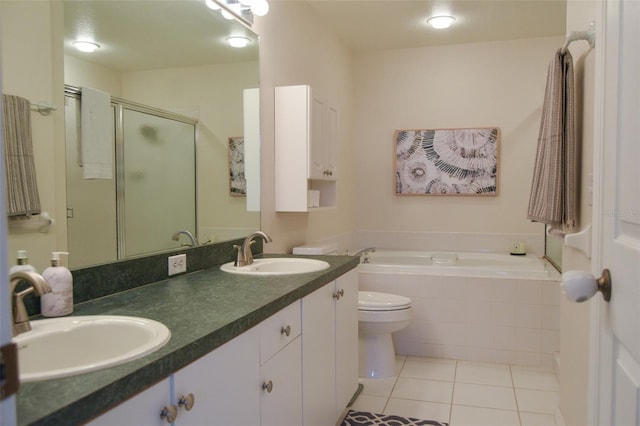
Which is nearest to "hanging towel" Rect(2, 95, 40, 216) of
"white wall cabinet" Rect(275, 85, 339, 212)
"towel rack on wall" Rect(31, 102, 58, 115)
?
"towel rack on wall" Rect(31, 102, 58, 115)

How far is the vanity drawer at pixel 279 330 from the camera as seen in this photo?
1.52m

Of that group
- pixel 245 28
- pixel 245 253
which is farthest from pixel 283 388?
pixel 245 28

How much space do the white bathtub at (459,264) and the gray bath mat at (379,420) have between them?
1246mm

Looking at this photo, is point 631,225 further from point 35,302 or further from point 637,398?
point 35,302

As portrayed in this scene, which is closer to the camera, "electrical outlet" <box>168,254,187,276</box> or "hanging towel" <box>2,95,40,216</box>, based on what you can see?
"hanging towel" <box>2,95,40,216</box>

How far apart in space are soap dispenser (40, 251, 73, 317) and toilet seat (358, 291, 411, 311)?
1.93 metres

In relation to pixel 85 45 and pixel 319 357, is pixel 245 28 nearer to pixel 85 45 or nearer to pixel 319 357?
pixel 85 45

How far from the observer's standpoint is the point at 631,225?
862 mm

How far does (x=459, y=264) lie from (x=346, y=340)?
2110 millimetres

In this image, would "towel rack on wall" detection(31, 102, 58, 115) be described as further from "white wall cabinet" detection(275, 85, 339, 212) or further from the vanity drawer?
"white wall cabinet" detection(275, 85, 339, 212)

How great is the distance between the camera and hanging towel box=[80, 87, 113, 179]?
5.16 ft

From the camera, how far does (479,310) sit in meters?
3.46

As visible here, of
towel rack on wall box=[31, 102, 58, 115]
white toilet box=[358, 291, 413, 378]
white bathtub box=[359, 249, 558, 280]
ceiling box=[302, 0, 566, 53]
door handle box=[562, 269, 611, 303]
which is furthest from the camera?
ceiling box=[302, 0, 566, 53]

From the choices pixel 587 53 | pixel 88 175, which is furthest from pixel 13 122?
pixel 587 53
